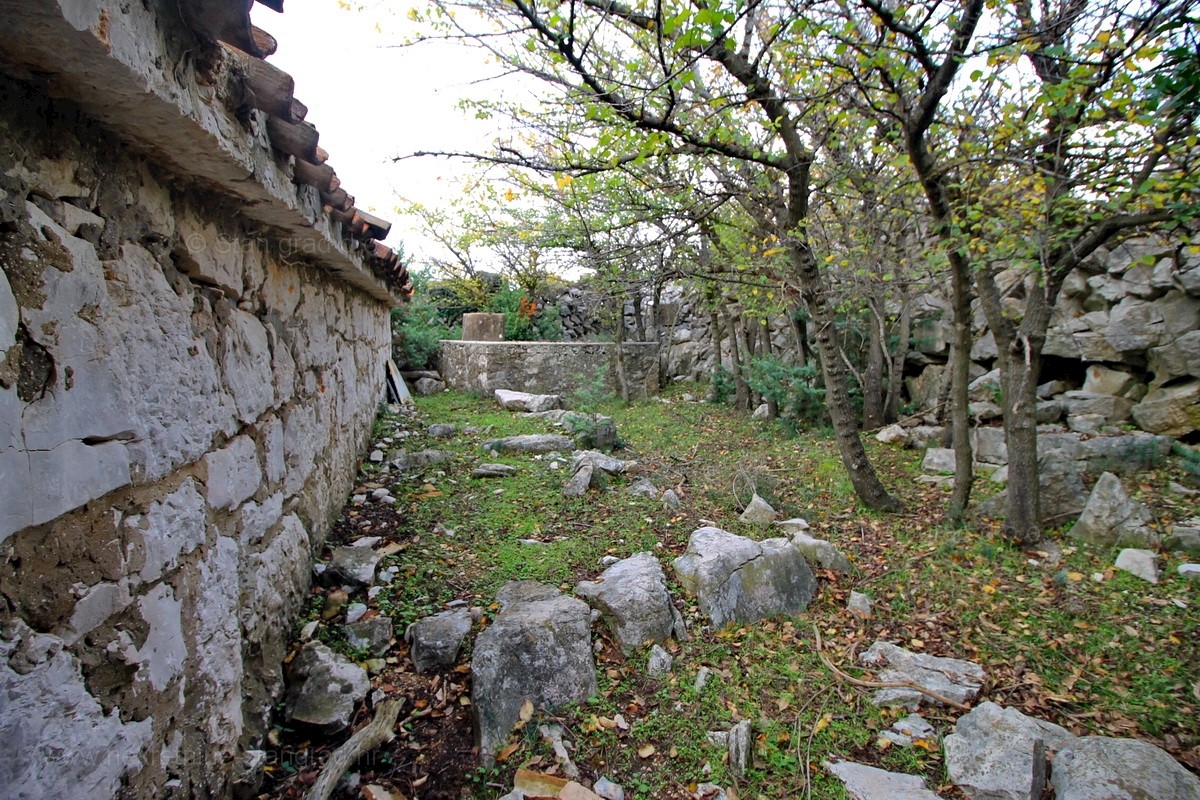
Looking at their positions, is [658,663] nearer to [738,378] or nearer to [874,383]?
[874,383]

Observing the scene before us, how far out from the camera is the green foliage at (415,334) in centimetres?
967

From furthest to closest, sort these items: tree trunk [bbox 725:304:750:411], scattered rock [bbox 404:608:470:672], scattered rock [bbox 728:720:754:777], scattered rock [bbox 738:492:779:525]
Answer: tree trunk [bbox 725:304:750:411]
scattered rock [bbox 738:492:779:525]
scattered rock [bbox 404:608:470:672]
scattered rock [bbox 728:720:754:777]

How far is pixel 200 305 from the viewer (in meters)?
1.75

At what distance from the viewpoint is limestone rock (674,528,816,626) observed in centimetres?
288

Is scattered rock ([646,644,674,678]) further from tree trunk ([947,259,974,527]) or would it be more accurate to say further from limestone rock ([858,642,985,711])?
tree trunk ([947,259,974,527])

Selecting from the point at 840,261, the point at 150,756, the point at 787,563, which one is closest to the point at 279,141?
the point at 150,756

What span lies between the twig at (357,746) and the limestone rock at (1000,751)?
199 centimetres

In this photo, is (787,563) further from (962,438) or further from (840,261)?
(840,261)

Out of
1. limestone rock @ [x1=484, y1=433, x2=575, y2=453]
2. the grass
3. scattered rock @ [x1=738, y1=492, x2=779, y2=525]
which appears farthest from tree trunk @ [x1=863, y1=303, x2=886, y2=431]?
limestone rock @ [x1=484, y1=433, x2=575, y2=453]

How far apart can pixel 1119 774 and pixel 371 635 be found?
8.87 ft

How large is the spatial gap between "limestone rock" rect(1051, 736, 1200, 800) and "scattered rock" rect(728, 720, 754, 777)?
93 cm

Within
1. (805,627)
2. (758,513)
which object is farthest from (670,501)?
(805,627)

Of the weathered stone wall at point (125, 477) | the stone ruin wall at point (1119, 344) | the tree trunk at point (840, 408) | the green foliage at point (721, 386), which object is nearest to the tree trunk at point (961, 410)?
the tree trunk at point (840, 408)

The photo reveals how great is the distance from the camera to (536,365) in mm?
9641
